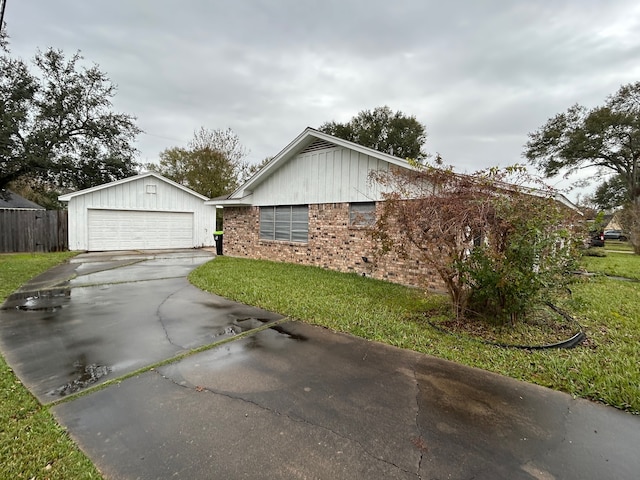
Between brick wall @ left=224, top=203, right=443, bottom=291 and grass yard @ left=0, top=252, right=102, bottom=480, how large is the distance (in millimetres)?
5749

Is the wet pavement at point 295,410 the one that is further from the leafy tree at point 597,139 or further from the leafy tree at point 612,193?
the leafy tree at point 612,193

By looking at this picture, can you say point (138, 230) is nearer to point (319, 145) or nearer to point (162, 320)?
point (319, 145)

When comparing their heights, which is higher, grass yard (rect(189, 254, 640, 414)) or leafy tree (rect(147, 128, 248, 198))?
leafy tree (rect(147, 128, 248, 198))

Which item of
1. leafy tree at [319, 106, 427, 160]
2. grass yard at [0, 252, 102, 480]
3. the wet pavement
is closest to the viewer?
grass yard at [0, 252, 102, 480]

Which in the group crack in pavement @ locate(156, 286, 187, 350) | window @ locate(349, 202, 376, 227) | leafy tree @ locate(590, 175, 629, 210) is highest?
leafy tree @ locate(590, 175, 629, 210)

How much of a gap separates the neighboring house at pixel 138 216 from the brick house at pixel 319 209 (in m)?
6.19

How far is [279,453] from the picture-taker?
2.30 meters

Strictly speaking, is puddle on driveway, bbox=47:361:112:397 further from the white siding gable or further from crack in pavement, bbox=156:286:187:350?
the white siding gable

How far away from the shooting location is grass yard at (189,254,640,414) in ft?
11.4

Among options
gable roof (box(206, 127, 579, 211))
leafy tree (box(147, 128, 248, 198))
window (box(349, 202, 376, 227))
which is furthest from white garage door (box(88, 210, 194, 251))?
window (box(349, 202, 376, 227))

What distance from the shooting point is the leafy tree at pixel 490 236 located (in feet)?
14.5

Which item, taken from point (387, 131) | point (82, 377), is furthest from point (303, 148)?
point (387, 131)

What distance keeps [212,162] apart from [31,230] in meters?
13.8

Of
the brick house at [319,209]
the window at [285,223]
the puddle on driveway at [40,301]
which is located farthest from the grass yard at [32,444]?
the window at [285,223]
